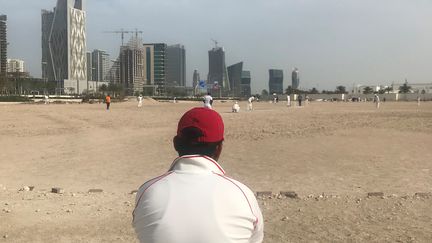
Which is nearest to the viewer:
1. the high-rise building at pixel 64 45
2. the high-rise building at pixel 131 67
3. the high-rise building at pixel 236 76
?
the high-rise building at pixel 64 45

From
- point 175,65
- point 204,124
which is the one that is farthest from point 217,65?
point 204,124

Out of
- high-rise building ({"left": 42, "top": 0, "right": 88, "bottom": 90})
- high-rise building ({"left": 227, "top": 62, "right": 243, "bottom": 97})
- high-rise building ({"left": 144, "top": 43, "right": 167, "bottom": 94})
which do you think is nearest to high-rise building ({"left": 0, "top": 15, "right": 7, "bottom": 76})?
high-rise building ({"left": 42, "top": 0, "right": 88, "bottom": 90})

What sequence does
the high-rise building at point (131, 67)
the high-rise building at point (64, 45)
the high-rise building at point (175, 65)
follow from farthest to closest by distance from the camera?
the high-rise building at point (175, 65) < the high-rise building at point (131, 67) < the high-rise building at point (64, 45)

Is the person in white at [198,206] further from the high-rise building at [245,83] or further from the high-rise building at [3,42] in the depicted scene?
the high-rise building at [245,83]

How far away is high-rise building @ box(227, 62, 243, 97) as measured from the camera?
18006 cm

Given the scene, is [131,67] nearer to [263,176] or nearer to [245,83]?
[245,83]

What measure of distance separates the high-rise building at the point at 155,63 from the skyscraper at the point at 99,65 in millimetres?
13922

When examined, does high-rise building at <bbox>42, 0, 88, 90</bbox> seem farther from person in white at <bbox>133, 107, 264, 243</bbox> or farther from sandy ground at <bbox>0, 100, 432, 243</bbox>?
person in white at <bbox>133, 107, 264, 243</bbox>

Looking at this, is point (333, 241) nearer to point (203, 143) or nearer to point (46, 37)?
point (203, 143)

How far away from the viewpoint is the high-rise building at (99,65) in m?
173

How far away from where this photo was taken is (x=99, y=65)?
598 ft

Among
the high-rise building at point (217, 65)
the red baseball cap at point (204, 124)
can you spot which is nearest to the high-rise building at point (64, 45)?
Result: the high-rise building at point (217, 65)

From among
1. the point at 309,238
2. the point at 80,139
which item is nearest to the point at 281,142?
the point at 80,139

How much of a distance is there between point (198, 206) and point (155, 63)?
180 metres
